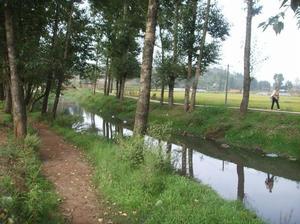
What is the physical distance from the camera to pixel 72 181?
10.3 meters

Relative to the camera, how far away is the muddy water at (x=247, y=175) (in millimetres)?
10695

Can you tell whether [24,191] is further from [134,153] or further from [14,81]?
[14,81]

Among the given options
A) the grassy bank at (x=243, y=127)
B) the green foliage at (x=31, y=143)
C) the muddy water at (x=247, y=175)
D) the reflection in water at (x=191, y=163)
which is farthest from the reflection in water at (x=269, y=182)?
Result: the green foliage at (x=31, y=143)

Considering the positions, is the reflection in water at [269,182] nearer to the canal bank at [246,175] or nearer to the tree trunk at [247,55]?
the canal bank at [246,175]

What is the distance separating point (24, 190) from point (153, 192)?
2.91 metres

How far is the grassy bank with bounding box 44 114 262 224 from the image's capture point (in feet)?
26.0

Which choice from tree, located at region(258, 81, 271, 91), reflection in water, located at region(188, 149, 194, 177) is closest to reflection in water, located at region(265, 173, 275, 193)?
reflection in water, located at region(188, 149, 194, 177)

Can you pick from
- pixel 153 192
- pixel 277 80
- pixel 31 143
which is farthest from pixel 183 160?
pixel 277 80

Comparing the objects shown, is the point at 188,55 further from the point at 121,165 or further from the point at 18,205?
the point at 18,205

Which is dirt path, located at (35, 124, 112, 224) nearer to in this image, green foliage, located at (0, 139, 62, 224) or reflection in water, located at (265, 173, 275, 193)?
green foliage, located at (0, 139, 62, 224)

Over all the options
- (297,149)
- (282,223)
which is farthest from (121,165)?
(297,149)

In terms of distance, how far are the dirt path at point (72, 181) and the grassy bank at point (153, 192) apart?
0.36 m

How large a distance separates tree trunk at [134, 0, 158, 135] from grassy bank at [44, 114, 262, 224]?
1244 mm

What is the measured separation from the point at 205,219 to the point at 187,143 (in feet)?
45.9
